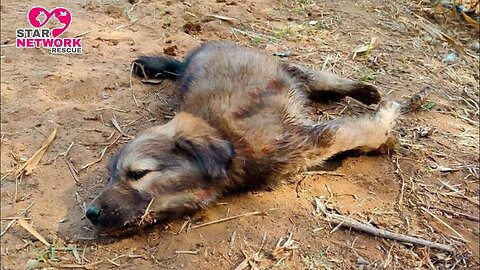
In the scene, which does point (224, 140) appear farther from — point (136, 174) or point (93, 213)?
point (93, 213)

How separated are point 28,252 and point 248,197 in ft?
4.14

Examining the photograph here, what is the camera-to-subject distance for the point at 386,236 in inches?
140

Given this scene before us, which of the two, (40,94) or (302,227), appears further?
(40,94)

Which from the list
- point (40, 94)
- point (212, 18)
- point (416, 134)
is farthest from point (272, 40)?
point (40, 94)

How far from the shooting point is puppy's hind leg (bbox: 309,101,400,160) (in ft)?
13.0

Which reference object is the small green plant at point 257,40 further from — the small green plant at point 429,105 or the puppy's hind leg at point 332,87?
the small green plant at point 429,105

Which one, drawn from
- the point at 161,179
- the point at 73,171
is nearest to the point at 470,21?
the point at 161,179

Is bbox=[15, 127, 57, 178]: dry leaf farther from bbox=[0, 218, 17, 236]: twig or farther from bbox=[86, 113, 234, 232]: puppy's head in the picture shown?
bbox=[86, 113, 234, 232]: puppy's head

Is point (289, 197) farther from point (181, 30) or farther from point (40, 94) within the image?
point (181, 30)

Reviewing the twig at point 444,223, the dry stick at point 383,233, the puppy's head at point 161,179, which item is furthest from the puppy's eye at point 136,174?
the twig at point 444,223

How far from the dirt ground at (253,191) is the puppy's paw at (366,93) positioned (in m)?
0.09

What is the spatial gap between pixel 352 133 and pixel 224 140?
0.89m

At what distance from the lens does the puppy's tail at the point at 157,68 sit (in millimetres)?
4746

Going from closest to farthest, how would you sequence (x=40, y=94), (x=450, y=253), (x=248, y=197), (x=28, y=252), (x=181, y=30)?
1. (x=28, y=252)
2. (x=450, y=253)
3. (x=248, y=197)
4. (x=40, y=94)
5. (x=181, y=30)
